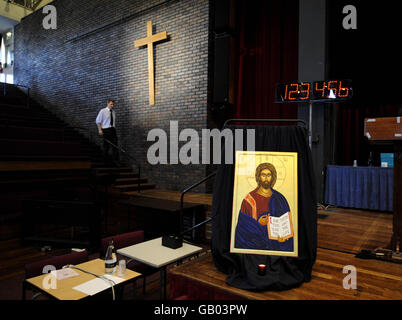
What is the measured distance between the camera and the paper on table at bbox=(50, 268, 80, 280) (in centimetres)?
201

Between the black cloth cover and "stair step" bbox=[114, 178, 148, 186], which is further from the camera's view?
"stair step" bbox=[114, 178, 148, 186]

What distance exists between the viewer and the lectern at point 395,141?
234cm

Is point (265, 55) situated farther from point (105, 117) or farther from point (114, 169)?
point (114, 169)

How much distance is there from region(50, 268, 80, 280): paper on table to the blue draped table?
4372 millimetres

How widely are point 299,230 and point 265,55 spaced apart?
4799mm

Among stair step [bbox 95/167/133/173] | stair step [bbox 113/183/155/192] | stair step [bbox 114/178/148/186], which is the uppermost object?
stair step [bbox 95/167/133/173]

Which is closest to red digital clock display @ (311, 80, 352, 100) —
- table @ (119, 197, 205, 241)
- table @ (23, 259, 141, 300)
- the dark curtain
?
the dark curtain

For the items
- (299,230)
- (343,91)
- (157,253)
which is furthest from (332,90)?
(157,253)

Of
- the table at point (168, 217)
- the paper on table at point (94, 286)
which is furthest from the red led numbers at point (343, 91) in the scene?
the paper on table at point (94, 286)

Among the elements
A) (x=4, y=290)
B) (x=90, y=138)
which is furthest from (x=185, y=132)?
(x=4, y=290)

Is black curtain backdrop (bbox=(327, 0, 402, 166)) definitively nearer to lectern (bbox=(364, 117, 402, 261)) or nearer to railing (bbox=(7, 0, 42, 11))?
lectern (bbox=(364, 117, 402, 261))

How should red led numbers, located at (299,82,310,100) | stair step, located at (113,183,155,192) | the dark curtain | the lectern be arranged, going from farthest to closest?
stair step, located at (113,183,155,192)
the dark curtain
red led numbers, located at (299,82,310,100)
the lectern

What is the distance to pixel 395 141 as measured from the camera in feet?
7.81
